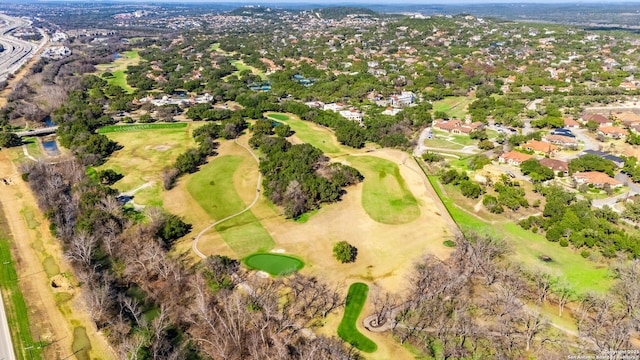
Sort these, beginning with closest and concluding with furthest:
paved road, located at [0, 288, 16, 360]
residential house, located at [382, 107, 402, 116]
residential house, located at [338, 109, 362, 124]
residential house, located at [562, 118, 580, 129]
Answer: paved road, located at [0, 288, 16, 360] → residential house, located at [562, 118, 580, 129] → residential house, located at [338, 109, 362, 124] → residential house, located at [382, 107, 402, 116]

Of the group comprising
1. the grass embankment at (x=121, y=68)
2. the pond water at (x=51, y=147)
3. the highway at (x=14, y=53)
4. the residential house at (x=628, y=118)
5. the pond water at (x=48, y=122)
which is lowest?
the highway at (x=14, y=53)

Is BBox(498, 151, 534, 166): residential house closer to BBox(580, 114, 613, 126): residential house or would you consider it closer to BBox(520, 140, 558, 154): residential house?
BBox(520, 140, 558, 154): residential house

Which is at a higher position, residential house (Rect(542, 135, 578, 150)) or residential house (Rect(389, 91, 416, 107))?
residential house (Rect(542, 135, 578, 150))

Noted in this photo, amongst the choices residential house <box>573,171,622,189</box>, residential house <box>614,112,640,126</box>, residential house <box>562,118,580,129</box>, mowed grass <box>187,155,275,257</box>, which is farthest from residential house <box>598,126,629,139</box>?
mowed grass <box>187,155,275,257</box>

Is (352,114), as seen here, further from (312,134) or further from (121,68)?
(121,68)

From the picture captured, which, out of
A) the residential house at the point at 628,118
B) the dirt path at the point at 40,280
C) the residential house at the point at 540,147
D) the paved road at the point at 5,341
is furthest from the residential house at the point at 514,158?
the paved road at the point at 5,341

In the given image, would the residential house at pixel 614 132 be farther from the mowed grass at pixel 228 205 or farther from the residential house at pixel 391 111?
the mowed grass at pixel 228 205

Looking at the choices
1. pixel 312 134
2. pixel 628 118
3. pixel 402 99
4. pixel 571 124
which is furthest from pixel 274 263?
pixel 628 118

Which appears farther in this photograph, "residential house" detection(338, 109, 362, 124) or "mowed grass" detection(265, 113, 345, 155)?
"residential house" detection(338, 109, 362, 124)
